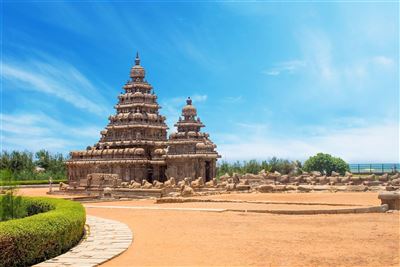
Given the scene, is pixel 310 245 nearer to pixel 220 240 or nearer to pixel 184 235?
pixel 220 240

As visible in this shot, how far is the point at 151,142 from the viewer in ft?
174

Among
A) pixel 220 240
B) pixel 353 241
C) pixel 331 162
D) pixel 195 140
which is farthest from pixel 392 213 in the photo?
pixel 331 162

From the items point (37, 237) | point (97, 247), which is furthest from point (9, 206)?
point (37, 237)

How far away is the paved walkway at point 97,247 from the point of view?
1012 centimetres

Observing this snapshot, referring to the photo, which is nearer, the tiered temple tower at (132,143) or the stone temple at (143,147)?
the stone temple at (143,147)

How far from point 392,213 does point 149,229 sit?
34.3 ft

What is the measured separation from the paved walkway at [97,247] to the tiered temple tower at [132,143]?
34.5 metres

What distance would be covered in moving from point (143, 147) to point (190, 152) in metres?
7.11

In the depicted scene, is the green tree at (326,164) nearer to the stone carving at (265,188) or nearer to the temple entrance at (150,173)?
the temple entrance at (150,173)

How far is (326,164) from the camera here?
8062 cm

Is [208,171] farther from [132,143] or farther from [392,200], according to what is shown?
[392,200]

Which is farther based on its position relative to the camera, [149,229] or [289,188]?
[289,188]

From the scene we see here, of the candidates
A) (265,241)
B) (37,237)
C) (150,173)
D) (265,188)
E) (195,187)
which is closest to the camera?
(37,237)

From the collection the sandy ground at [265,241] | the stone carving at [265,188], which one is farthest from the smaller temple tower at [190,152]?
the sandy ground at [265,241]
